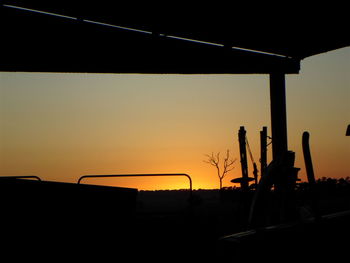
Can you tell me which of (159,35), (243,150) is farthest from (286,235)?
(243,150)

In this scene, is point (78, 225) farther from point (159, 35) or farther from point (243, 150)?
point (243, 150)

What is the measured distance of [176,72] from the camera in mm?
6535

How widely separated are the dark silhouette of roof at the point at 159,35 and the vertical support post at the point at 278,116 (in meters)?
0.28

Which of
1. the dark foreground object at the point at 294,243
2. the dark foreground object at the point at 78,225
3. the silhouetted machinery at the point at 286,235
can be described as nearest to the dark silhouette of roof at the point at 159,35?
the dark foreground object at the point at 78,225

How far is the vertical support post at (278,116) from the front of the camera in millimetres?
6812

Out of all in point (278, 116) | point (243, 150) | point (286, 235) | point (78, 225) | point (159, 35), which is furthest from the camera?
point (243, 150)

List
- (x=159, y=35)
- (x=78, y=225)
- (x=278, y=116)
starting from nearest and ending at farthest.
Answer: (x=78, y=225) → (x=159, y=35) → (x=278, y=116)

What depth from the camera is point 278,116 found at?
6.84m

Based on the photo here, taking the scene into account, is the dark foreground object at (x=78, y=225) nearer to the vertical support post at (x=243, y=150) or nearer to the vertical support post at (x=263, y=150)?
the vertical support post at (x=243, y=150)

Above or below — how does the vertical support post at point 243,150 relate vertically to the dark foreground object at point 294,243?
above

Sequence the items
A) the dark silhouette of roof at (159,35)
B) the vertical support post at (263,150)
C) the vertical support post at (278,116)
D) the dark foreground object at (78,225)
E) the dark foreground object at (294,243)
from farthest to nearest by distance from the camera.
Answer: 1. the vertical support post at (263,150)
2. the vertical support post at (278,116)
3. the dark silhouette of roof at (159,35)
4. the dark foreground object at (78,225)
5. the dark foreground object at (294,243)

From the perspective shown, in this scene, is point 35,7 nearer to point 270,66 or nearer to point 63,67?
point 63,67

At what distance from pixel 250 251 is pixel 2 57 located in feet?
14.5

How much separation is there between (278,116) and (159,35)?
2083 millimetres
